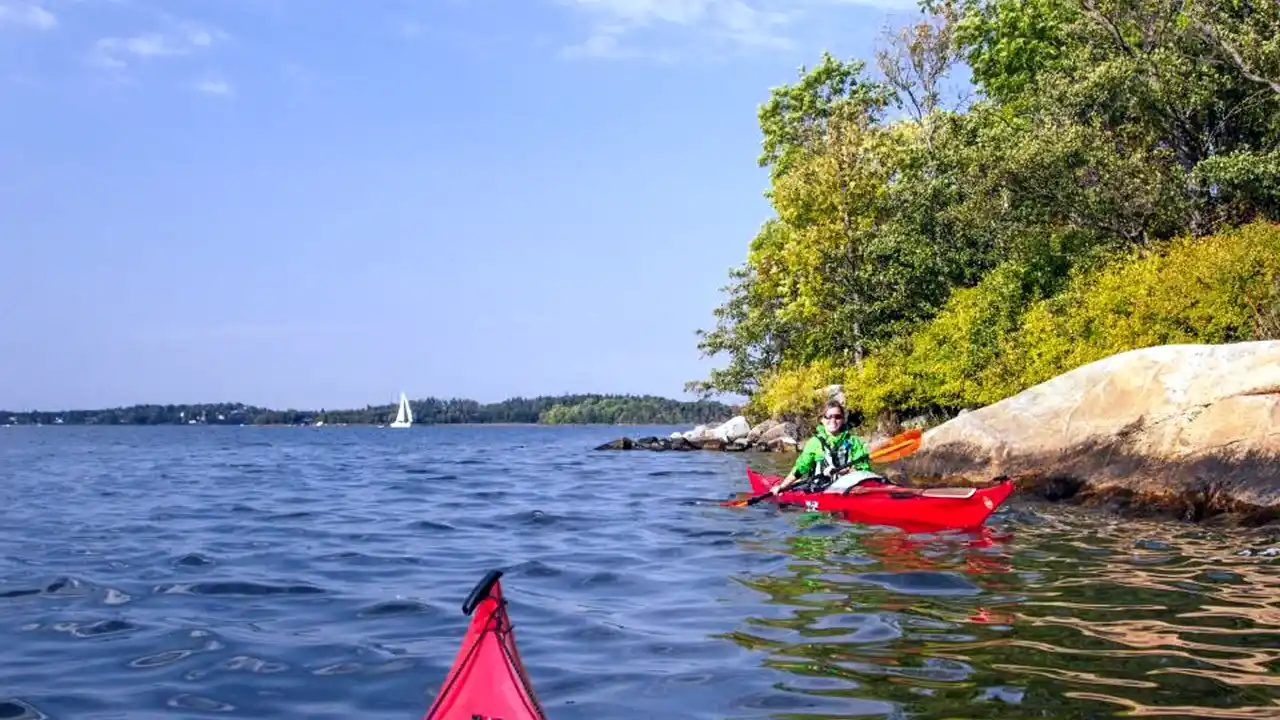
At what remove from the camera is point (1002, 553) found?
39.8 ft

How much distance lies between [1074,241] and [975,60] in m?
17.3

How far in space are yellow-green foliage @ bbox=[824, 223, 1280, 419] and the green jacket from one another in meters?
12.3

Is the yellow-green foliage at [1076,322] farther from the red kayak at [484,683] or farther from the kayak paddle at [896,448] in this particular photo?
the red kayak at [484,683]

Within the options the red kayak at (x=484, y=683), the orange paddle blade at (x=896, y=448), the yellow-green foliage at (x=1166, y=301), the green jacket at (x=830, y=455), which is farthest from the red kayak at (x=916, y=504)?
the yellow-green foliage at (x=1166, y=301)

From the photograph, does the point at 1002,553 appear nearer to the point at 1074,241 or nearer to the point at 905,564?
the point at 905,564

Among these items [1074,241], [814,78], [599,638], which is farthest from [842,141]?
[599,638]

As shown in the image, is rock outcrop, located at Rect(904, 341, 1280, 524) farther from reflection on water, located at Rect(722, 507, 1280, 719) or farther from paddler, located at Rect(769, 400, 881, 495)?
paddler, located at Rect(769, 400, 881, 495)

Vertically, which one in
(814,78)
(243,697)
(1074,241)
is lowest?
(243,697)

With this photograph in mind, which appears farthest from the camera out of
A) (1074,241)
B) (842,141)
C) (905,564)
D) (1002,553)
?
(842,141)

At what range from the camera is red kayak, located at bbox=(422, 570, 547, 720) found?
4242mm

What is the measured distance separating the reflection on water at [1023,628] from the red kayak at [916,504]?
915 millimetres

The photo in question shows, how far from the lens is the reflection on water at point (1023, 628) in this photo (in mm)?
6113

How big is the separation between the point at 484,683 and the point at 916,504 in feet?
36.0

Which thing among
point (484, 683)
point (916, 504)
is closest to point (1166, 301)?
point (916, 504)
